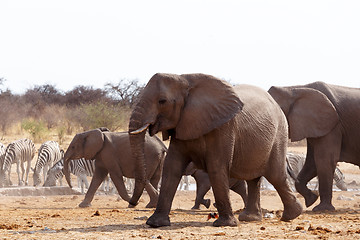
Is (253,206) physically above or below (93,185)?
above

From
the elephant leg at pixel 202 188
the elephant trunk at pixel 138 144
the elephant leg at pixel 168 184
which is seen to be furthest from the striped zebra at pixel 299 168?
the elephant trunk at pixel 138 144

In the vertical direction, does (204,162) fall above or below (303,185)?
above

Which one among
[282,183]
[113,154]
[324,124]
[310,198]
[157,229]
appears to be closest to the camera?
[157,229]

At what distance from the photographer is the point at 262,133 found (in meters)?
8.27

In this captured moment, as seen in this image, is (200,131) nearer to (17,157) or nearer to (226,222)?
(226,222)

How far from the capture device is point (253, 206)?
885 centimetres

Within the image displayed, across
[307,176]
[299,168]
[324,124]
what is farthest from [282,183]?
[299,168]

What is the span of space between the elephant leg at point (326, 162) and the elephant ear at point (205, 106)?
408 cm

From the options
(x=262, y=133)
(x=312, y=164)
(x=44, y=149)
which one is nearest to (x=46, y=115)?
(x=44, y=149)

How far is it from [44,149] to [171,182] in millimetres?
13054

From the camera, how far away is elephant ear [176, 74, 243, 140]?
766 centimetres

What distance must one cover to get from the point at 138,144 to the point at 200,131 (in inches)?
28.4

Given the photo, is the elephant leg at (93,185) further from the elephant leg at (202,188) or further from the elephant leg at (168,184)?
the elephant leg at (168,184)

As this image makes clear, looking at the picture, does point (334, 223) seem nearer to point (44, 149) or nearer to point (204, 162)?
point (204, 162)
